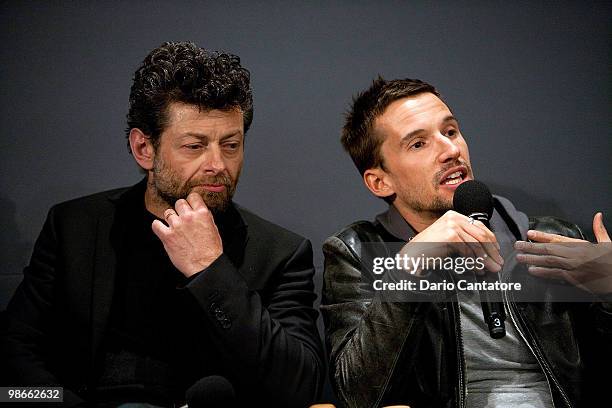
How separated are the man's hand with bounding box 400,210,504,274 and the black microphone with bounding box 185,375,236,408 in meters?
0.58

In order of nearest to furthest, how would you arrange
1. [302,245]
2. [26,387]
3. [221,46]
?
[26,387] < [302,245] < [221,46]

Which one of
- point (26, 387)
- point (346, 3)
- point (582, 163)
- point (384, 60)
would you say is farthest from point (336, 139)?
point (26, 387)

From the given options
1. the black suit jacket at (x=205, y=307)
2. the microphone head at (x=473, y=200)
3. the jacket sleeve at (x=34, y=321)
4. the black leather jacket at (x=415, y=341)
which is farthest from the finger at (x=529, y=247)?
the jacket sleeve at (x=34, y=321)

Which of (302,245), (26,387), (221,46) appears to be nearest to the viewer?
(26,387)

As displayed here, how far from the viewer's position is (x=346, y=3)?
7.80 feet

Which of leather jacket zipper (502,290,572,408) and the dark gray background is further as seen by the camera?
the dark gray background

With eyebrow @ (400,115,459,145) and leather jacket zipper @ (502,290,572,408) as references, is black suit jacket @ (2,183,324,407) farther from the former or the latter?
leather jacket zipper @ (502,290,572,408)

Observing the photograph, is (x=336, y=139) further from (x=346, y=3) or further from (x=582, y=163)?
(x=582, y=163)

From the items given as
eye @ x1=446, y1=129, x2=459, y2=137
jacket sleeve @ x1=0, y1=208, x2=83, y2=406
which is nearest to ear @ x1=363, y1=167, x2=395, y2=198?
eye @ x1=446, y1=129, x2=459, y2=137

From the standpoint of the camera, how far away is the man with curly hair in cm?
190

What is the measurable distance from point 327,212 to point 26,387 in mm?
1046

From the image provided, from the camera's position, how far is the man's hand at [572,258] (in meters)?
1.97

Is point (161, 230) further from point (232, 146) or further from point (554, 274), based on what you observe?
point (554, 274)

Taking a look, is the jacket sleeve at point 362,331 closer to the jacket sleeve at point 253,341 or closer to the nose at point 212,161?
the jacket sleeve at point 253,341
